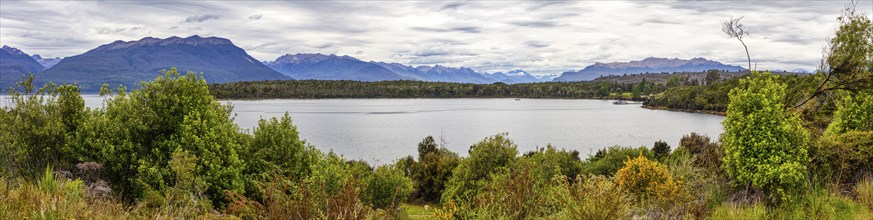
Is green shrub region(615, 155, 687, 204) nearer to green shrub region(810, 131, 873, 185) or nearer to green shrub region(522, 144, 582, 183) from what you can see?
green shrub region(810, 131, 873, 185)

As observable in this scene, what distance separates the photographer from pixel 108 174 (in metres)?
16.9

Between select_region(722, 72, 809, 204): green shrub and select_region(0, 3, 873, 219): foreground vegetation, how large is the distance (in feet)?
0.10

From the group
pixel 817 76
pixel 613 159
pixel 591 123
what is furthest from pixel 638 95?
pixel 817 76

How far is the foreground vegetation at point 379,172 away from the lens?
548 cm

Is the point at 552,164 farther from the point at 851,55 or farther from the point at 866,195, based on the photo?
the point at 866,195

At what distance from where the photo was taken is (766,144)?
381 inches

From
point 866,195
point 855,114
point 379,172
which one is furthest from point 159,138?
point 855,114

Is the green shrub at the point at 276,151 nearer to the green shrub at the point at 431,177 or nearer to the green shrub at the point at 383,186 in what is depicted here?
the green shrub at the point at 383,186

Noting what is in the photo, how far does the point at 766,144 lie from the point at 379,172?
19.0 meters

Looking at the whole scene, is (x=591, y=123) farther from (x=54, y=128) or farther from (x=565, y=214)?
(x=565, y=214)

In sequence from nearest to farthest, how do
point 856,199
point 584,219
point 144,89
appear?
point 584,219 → point 856,199 → point 144,89

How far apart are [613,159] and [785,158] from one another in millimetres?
22184

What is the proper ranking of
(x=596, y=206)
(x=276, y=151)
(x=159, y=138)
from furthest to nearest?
1. (x=276, y=151)
2. (x=159, y=138)
3. (x=596, y=206)

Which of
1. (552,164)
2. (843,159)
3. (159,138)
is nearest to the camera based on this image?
(843,159)
